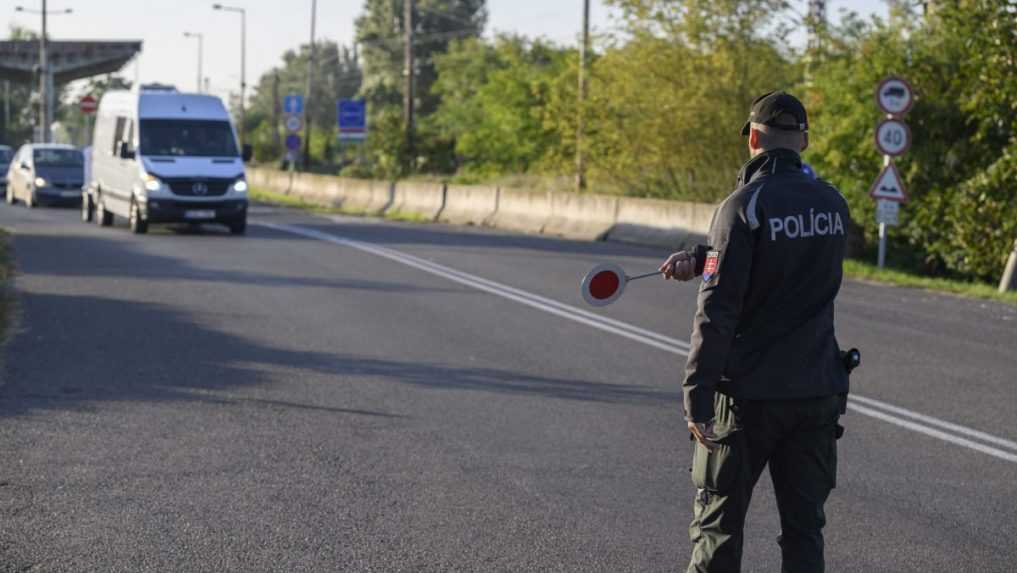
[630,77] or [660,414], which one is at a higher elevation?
[630,77]

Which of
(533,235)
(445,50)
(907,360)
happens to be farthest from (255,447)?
(445,50)

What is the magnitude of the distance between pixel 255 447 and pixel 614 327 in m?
5.94

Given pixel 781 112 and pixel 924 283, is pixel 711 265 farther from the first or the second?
pixel 924 283

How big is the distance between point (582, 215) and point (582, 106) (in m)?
5.25

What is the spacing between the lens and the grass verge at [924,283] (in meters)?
17.9

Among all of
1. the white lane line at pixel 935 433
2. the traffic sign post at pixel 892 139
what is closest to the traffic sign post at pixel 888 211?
the traffic sign post at pixel 892 139

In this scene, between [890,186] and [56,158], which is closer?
[890,186]

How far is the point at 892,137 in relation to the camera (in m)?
20.1

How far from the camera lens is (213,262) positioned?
19.4 metres

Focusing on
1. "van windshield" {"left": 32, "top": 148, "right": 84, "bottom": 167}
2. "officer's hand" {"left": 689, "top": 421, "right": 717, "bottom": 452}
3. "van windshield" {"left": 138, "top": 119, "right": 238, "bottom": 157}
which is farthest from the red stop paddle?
"van windshield" {"left": 32, "top": 148, "right": 84, "bottom": 167}

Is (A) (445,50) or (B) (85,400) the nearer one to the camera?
(B) (85,400)

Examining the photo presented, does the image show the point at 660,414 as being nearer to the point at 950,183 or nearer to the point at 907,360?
the point at 907,360

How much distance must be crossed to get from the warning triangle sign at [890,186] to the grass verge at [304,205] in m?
15.4

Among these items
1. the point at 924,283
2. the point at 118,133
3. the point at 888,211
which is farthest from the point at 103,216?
the point at 924,283
